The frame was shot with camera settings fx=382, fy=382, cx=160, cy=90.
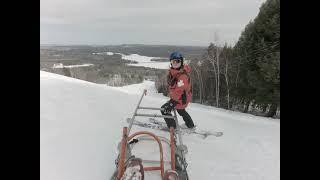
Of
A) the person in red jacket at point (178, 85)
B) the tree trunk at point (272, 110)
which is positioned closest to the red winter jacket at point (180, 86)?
the person in red jacket at point (178, 85)

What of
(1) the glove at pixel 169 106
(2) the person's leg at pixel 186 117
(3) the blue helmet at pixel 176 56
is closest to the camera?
(3) the blue helmet at pixel 176 56

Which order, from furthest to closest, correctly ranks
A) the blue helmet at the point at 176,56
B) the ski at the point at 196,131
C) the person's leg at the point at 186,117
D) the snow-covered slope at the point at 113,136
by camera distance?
the ski at the point at 196,131
the person's leg at the point at 186,117
the blue helmet at the point at 176,56
the snow-covered slope at the point at 113,136

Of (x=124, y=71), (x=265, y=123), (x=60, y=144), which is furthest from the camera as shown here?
(x=265, y=123)

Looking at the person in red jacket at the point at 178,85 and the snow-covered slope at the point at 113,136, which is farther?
the person in red jacket at the point at 178,85

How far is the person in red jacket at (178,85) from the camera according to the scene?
3.36 metres

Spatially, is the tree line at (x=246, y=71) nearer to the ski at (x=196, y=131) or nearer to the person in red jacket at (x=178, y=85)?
the person in red jacket at (x=178, y=85)

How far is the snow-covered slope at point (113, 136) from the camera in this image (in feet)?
10.5

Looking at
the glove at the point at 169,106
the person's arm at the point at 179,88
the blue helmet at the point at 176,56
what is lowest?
the glove at the point at 169,106

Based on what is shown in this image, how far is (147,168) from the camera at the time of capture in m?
2.87

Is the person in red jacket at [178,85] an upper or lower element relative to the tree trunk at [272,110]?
upper
